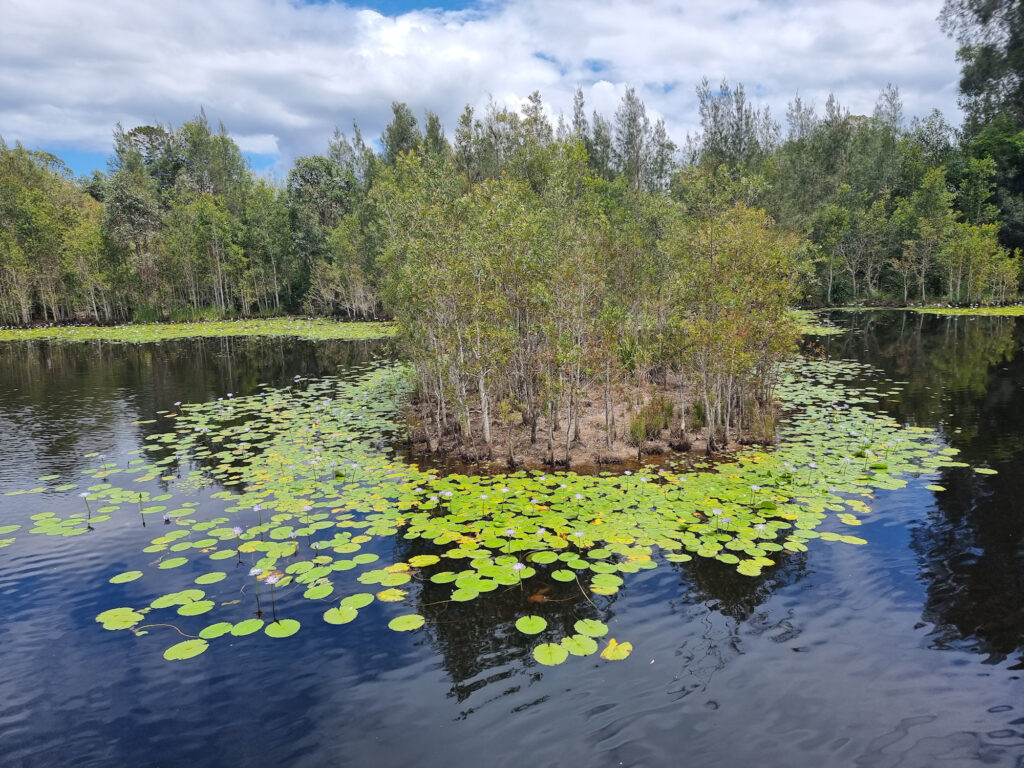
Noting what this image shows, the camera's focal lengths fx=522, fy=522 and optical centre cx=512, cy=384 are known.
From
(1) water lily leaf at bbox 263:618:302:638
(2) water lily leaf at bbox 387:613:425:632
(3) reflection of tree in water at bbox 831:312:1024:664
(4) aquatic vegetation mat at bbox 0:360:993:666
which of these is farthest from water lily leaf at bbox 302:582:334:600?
(3) reflection of tree in water at bbox 831:312:1024:664

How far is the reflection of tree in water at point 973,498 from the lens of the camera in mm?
6156

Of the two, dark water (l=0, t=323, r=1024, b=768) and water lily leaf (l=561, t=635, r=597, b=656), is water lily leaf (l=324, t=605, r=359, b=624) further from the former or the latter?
water lily leaf (l=561, t=635, r=597, b=656)

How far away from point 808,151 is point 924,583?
67.4 metres

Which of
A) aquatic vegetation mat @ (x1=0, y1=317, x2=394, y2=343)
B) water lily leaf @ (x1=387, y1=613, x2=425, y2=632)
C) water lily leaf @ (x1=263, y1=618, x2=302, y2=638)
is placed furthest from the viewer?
aquatic vegetation mat @ (x1=0, y1=317, x2=394, y2=343)

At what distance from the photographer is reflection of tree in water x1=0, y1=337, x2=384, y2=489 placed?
1493 cm

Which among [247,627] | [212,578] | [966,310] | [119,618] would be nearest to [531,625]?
[247,627]

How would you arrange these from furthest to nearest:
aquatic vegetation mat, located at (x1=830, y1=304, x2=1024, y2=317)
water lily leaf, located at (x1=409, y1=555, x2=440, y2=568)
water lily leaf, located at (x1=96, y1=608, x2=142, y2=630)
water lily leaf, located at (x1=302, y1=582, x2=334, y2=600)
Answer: aquatic vegetation mat, located at (x1=830, y1=304, x2=1024, y2=317), water lily leaf, located at (x1=409, y1=555, x2=440, y2=568), water lily leaf, located at (x1=302, y1=582, x2=334, y2=600), water lily leaf, located at (x1=96, y1=608, x2=142, y2=630)

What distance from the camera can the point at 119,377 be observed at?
23.5m

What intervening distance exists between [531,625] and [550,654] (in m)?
0.51

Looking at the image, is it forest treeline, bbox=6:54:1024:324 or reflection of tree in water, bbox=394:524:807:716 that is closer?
reflection of tree in water, bbox=394:524:807:716

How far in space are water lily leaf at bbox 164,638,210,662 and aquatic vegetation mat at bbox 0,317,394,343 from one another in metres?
32.2

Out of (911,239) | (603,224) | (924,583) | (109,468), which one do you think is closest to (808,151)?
(911,239)

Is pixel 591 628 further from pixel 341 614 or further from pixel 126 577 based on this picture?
pixel 126 577

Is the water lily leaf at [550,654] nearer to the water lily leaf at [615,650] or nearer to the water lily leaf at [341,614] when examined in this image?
the water lily leaf at [615,650]
